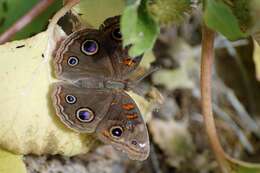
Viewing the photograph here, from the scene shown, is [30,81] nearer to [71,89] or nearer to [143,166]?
[71,89]

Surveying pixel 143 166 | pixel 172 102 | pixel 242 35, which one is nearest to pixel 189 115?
pixel 172 102

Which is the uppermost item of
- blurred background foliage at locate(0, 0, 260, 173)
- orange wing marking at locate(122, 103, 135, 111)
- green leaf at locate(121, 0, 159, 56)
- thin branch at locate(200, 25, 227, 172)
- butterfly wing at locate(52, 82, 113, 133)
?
green leaf at locate(121, 0, 159, 56)

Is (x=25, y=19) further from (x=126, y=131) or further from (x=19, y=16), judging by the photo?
(x=126, y=131)

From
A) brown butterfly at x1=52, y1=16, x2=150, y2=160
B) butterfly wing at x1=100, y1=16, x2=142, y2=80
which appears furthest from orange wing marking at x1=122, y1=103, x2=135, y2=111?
butterfly wing at x1=100, y1=16, x2=142, y2=80

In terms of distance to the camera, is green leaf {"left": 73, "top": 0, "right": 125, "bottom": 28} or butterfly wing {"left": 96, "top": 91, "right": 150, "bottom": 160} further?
green leaf {"left": 73, "top": 0, "right": 125, "bottom": 28}

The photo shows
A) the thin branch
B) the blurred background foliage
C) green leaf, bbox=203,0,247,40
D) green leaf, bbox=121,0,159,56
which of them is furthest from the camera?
the blurred background foliage

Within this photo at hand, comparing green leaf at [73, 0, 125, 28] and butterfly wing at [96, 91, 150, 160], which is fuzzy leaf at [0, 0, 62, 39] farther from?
butterfly wing at [96, 91, 150, 160]

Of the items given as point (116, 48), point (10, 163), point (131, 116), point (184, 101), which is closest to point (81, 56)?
point (116, 48)
